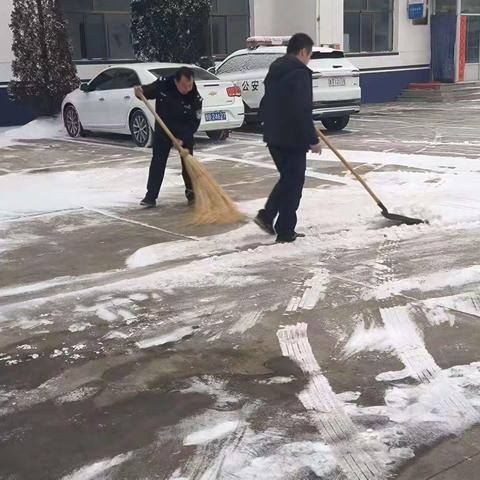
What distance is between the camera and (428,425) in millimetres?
3236

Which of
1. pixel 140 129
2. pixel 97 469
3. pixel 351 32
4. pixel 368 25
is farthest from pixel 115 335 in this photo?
pixel 368 25

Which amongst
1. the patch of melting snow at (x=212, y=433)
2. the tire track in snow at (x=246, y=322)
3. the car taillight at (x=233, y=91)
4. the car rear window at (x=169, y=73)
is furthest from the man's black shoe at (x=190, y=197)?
the car rear window at (x=169, y=73)

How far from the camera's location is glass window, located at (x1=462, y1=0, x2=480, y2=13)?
2369 cm

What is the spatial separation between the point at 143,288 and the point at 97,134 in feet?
34.1

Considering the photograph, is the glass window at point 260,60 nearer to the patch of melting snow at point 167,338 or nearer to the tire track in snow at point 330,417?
the patch of melting snow at point 167,338

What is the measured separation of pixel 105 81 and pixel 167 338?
10.0m

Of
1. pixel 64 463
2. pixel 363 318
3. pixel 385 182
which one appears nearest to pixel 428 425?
pixel 363 318

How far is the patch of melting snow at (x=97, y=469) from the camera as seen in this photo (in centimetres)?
291

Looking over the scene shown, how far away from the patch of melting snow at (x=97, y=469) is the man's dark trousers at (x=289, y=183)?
352 cm

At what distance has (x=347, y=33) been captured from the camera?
71.8ft

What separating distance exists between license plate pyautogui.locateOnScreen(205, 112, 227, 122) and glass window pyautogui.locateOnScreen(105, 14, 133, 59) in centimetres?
647

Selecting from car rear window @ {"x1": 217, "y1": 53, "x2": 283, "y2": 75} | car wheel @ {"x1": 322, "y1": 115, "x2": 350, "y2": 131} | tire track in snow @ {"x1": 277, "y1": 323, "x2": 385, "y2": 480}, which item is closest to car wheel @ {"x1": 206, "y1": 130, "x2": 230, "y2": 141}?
car rear window @ {"x1": 217, "y1": 53, "x2": 283, "y2": 75}

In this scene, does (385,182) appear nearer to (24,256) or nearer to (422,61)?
(24,256)

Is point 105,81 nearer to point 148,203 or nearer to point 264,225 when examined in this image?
point 148,203
